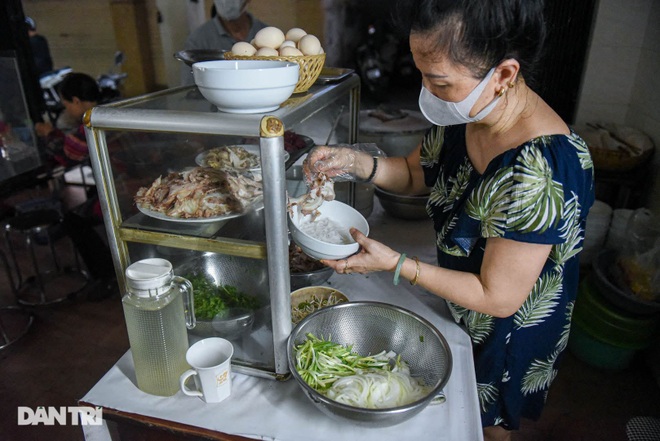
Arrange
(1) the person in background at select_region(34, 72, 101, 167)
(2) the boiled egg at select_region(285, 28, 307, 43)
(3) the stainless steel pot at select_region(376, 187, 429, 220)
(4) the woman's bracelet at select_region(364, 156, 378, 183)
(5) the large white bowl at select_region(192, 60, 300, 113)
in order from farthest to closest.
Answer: (1) the person in background at select_region(34, 72, 101, 167)
(3) the stainless steel pot at select_region(376, 187, 429, 220)
(4) the woman's bracelet at select_region(364, 156, 378, 183)
(2) the boiled egg at select_region(285, 28, 307, 43)
(5) the large white bowl at select_region(192, 60, 300, 113)

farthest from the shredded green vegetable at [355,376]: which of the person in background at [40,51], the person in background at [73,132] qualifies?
the person in background at [40,51]

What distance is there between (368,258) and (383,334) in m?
0.26

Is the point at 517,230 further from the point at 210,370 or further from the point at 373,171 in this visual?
the point at 210,370

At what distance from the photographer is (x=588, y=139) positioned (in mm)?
3480

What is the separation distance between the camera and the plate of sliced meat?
1.24 metres

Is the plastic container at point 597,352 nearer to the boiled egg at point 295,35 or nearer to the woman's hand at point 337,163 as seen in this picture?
the woman's hand at point 337,163

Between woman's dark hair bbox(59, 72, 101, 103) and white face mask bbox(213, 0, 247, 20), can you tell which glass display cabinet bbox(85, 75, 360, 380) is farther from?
woman's dark hair bbox(59, 72, 101, 103)

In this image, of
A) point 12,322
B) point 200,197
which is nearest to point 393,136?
point 200,197

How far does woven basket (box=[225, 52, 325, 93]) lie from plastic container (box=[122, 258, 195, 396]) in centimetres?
64

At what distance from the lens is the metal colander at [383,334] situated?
1211mm

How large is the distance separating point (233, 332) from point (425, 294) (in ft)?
2.42

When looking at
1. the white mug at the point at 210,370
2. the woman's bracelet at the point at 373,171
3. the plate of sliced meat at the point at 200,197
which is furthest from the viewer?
the woman's bracelet at the point at 373,171

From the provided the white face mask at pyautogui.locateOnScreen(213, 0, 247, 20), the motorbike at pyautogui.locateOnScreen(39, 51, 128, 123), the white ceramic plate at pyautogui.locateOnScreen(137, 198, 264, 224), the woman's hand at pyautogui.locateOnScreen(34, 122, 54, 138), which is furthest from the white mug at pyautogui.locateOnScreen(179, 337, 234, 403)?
the motorbike at pyautogui.locateOnScreen(39, 51, 128, 123)

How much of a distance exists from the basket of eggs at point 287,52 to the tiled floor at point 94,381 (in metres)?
2.28
